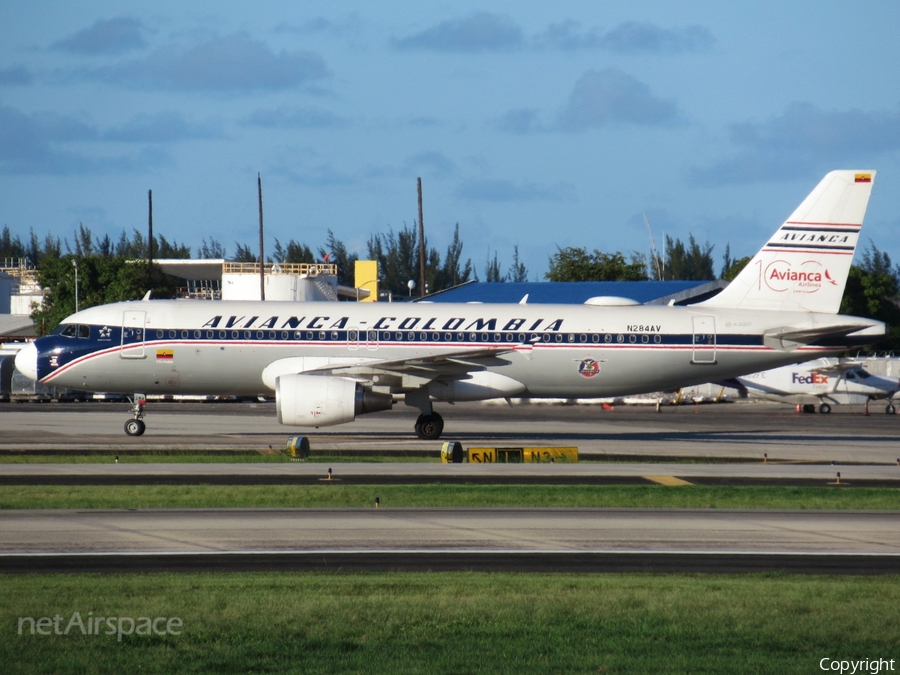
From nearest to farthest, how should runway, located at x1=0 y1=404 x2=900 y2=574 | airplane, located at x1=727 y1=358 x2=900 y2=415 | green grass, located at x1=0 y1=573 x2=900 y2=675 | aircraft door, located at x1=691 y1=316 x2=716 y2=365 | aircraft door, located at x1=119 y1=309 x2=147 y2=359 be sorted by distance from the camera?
green grass, located at x1=0 y1=573 x2=900 y2=675
runway, located at x1=0 y1=404 x2=900 y2=574
aircraft door, located at x1=119 y1=309 x2=147 y2=359
aircraft door, located at x1=691 y1=316 x2=716 y2=365
airplane, located at x1=727 y1=358 x2=900 y2=415

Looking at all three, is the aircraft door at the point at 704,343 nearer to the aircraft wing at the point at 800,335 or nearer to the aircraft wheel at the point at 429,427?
the aircraft wing at the point at 800,335

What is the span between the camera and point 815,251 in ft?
112

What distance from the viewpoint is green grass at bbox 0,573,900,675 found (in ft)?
30.1

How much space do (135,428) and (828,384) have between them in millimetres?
41685

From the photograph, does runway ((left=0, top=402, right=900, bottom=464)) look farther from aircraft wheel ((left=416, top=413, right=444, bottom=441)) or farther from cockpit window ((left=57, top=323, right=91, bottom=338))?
cockpit window ((left=57, top=323, right=91, bottom=338))

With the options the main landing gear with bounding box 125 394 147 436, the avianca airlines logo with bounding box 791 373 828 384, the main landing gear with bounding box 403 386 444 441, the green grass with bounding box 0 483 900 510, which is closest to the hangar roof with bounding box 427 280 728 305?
the avianca airlines logo with bounding box 791 373 828 384

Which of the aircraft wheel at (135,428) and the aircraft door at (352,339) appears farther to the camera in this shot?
the aircraft wheel at (135,428)

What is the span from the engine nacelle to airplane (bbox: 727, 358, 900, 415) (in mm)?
35554

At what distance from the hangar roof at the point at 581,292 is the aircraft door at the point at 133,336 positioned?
126 feet

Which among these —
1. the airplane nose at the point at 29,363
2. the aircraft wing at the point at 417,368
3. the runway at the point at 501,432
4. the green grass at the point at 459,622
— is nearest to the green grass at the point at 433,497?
the green grass at the point at 459,622

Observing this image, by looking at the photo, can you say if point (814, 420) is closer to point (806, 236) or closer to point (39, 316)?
point (806, 236)

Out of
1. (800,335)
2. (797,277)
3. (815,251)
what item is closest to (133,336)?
(800,335)

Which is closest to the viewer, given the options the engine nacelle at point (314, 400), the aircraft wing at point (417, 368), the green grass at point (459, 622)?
the green grass at point (459, 622)

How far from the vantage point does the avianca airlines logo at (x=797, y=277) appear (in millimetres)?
34219
